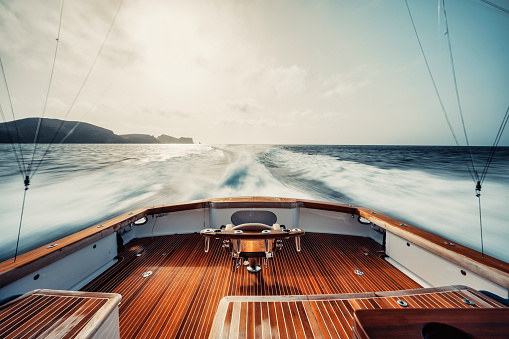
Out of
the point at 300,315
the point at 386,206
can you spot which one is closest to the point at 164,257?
the point at 300,315

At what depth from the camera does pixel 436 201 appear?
825 centimetres

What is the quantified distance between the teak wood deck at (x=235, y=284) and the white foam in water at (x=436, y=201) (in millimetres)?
4737

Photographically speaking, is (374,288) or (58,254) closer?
(58,254)

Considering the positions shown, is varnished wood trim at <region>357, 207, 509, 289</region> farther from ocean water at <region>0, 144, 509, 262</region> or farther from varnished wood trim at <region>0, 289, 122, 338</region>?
ocean water at <region>0, 144, 509, 262</region>

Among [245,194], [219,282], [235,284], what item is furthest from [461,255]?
[245,194]

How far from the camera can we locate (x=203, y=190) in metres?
9.82

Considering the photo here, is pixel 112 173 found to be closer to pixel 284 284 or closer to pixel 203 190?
pixel 203 190

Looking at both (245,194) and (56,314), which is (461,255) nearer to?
(56,314)

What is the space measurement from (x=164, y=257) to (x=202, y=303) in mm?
1266

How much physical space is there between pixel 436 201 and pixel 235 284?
10.1 metres

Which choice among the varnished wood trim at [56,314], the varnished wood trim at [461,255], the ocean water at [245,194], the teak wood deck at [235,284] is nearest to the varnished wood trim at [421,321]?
the teak wood deck at [235,284]

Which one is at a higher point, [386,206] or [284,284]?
[284,284]

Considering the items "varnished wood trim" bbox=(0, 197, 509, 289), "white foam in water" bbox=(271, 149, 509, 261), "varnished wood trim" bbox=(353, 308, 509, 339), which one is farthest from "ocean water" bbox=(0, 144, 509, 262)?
"varnished wood trim" bbox=(353, 308, 509, 339)

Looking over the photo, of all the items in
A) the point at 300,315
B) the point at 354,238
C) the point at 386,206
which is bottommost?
the point at 386,206
